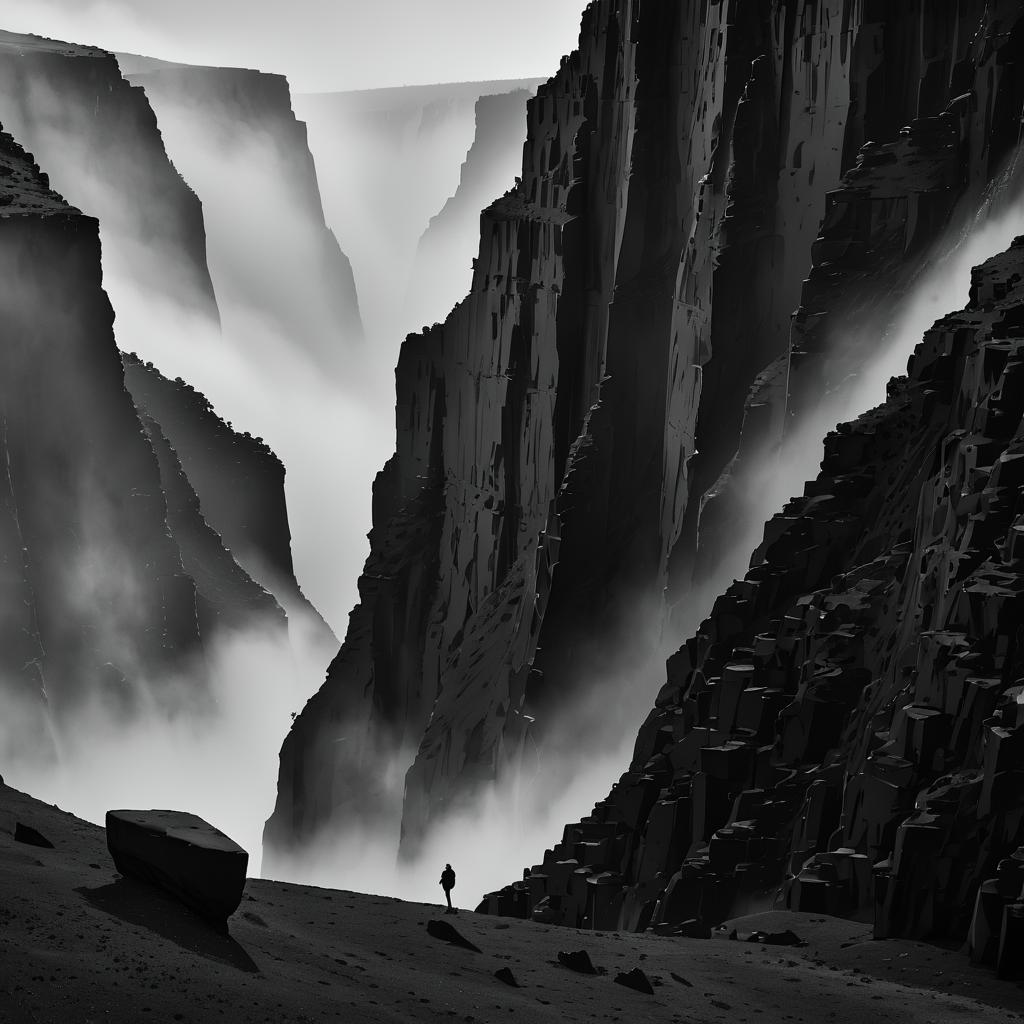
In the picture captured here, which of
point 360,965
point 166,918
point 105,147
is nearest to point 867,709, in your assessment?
point 360,965

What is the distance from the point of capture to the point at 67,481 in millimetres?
115438

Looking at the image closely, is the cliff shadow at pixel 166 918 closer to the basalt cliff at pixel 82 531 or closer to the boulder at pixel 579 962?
the boulder at pixel 579 962

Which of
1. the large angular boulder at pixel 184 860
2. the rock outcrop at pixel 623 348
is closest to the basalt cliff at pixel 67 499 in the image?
the rock outcrop at pixel 623 348

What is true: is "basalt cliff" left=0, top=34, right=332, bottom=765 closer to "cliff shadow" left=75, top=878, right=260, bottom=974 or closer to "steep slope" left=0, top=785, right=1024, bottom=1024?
"steep slope" left=0, top=785, right=1024, bottom=1024

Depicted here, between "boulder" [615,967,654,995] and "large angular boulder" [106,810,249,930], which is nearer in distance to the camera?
"large angular boulder" [106,810,249,930]

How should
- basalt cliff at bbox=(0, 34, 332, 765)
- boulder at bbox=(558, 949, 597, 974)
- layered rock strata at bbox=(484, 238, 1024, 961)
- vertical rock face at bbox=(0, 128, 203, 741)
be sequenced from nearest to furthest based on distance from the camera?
boulder at bbox=(558, 949, 597, 974), layered rock strata at bbox=(484, 238, 1024, 961), vertical rock face at bbox=(0, 128, 203, 741), basalt cliff at bbox=(0, 34, 332, 765)

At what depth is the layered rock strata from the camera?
38.7 meters

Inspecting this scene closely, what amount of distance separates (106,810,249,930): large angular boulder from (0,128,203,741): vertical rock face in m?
80.1

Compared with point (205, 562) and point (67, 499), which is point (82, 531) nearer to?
point (67, 499)

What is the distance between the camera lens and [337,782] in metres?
95.3

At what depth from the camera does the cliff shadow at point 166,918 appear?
30703 millimetres

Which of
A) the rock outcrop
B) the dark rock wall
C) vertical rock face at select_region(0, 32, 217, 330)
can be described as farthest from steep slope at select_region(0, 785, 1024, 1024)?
vertical rock face at select_region(0, 32, 217, 330)

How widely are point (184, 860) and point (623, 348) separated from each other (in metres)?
48.4

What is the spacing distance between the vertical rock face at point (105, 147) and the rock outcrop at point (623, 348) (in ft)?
232
